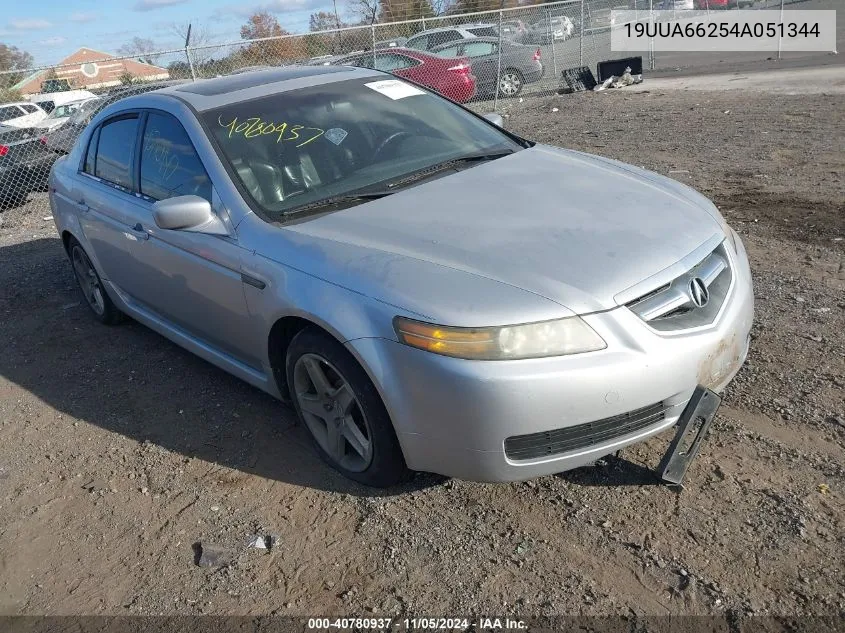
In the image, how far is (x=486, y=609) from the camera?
2.56 metres

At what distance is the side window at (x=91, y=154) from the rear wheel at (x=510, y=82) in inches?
482

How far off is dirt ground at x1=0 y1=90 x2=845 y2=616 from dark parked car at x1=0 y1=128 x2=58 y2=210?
728 cm

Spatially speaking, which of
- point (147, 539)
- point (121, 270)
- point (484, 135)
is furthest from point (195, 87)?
point (147, 539)

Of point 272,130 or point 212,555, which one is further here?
point 272,130

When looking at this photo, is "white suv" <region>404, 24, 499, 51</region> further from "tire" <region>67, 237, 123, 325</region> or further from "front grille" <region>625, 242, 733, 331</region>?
"front grille" <region>625, 242, 733, 331</region>

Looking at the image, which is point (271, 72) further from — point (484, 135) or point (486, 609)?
point (486, 609)

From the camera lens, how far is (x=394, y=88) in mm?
4449

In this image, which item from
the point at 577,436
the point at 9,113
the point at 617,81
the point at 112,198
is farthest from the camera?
the point at 617,81

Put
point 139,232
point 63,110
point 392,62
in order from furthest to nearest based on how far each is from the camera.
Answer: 1. point 63,110
2. point 392,62
3. point 139,232

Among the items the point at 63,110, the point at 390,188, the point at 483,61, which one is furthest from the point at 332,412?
the point at 63,110

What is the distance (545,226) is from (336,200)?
3.37ft

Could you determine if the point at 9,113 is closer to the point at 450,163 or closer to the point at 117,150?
the point at 117,150

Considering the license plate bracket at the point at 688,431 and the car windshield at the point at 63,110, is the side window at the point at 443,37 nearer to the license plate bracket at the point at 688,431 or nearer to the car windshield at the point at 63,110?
the car windshield at the point at 63,110

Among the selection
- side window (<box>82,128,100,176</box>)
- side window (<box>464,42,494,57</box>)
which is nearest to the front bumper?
side window (<box>82,128,100,176</box>)
